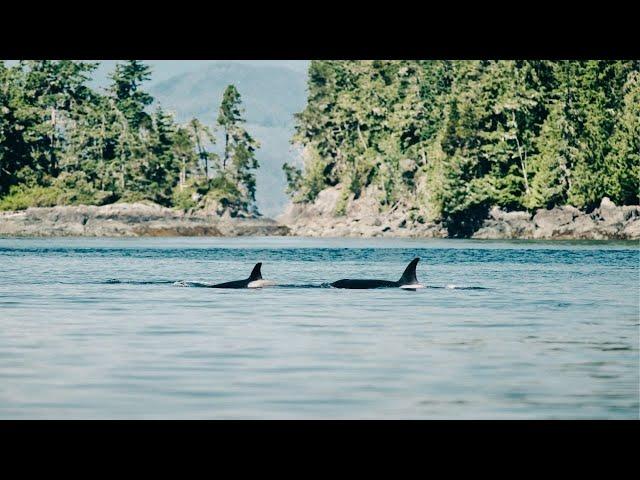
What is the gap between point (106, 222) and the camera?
143125 millimetres

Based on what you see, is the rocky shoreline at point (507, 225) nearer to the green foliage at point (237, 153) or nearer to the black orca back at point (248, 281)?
the green foliage at point (237, 153)

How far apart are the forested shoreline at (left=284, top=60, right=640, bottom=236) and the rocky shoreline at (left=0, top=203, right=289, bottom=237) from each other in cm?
2128

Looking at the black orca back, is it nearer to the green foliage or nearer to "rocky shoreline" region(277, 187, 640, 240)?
"rocky shoreline" region(277, 187, 640, 240)

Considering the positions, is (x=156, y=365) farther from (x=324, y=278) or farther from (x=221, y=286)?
(x=324, y=278)

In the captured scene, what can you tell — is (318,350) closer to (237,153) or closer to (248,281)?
(248,281)

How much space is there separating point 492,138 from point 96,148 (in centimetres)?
5395

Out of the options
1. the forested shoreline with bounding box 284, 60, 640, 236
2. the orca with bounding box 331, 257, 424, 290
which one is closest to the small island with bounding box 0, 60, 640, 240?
the forested shoreline with bounding box 284, 60, 640, 236

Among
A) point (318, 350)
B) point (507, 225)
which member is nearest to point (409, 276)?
point (318, 350)

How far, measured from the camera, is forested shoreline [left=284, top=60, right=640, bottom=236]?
11862 cm
